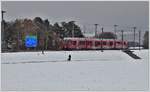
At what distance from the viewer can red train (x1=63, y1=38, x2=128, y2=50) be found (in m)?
64.8

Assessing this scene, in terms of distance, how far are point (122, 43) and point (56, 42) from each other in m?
14.2

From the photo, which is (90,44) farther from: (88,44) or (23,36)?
(23,36)

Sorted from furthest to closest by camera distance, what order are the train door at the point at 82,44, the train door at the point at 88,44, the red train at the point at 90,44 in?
the train door at the point at 88,44 < the train door at the point at 82,44 < the red train at the point at 90,44

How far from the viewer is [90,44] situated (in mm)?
67688

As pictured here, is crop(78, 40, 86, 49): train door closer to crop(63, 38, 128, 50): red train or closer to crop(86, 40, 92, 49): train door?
crop(63, 38, 128, 50): red train

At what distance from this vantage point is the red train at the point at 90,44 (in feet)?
212

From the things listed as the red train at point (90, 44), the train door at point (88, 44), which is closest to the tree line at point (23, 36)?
the red train at point (90, 44)

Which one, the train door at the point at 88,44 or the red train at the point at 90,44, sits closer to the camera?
the red train at the point at 90,44

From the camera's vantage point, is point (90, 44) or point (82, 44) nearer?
point (82, 44)

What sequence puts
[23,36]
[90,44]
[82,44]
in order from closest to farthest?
[82,44] → [90,44] → [23,36]

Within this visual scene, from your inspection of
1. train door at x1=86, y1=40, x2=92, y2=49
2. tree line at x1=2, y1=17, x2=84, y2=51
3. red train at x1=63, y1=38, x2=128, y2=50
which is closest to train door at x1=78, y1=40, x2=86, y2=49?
red train at x1=63, y1=38, x2=128, y2=50

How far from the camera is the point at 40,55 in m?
41.6

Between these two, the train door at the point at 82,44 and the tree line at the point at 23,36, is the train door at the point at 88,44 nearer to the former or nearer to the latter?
the train door at the point at 82,44

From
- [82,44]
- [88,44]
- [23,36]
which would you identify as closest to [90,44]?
[88,44]
